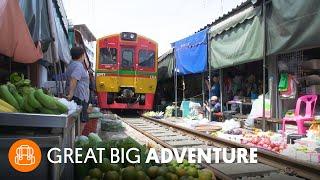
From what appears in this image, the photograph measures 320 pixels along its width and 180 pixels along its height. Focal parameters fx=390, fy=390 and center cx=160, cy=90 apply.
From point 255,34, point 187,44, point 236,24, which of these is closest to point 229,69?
point 187,44

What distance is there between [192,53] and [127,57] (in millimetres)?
3205

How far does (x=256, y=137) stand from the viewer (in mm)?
7871

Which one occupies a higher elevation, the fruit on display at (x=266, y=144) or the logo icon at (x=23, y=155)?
the logo icon at (x=23, y=155)

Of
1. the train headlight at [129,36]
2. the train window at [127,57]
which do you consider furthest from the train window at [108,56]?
the train headlight at [129,36]

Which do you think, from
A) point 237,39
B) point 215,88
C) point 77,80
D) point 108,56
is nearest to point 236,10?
point 237,39

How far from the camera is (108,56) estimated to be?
16359mm

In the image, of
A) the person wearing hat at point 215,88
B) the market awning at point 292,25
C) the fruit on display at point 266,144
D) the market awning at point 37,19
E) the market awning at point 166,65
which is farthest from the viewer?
the market awning at point 166,65

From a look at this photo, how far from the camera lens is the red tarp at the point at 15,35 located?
12.2 ft

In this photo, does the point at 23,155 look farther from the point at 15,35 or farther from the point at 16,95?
the point at 15,35

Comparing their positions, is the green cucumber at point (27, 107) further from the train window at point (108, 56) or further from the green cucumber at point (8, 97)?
the train window at point (108, 56)

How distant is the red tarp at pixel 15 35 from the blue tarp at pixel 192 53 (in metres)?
8.76

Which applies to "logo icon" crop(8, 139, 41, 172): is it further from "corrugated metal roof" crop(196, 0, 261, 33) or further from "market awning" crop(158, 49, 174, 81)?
"market awning" crop(158, 49, 174, 81)

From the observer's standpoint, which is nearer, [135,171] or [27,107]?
[27,107]

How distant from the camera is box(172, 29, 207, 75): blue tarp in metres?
13.6
